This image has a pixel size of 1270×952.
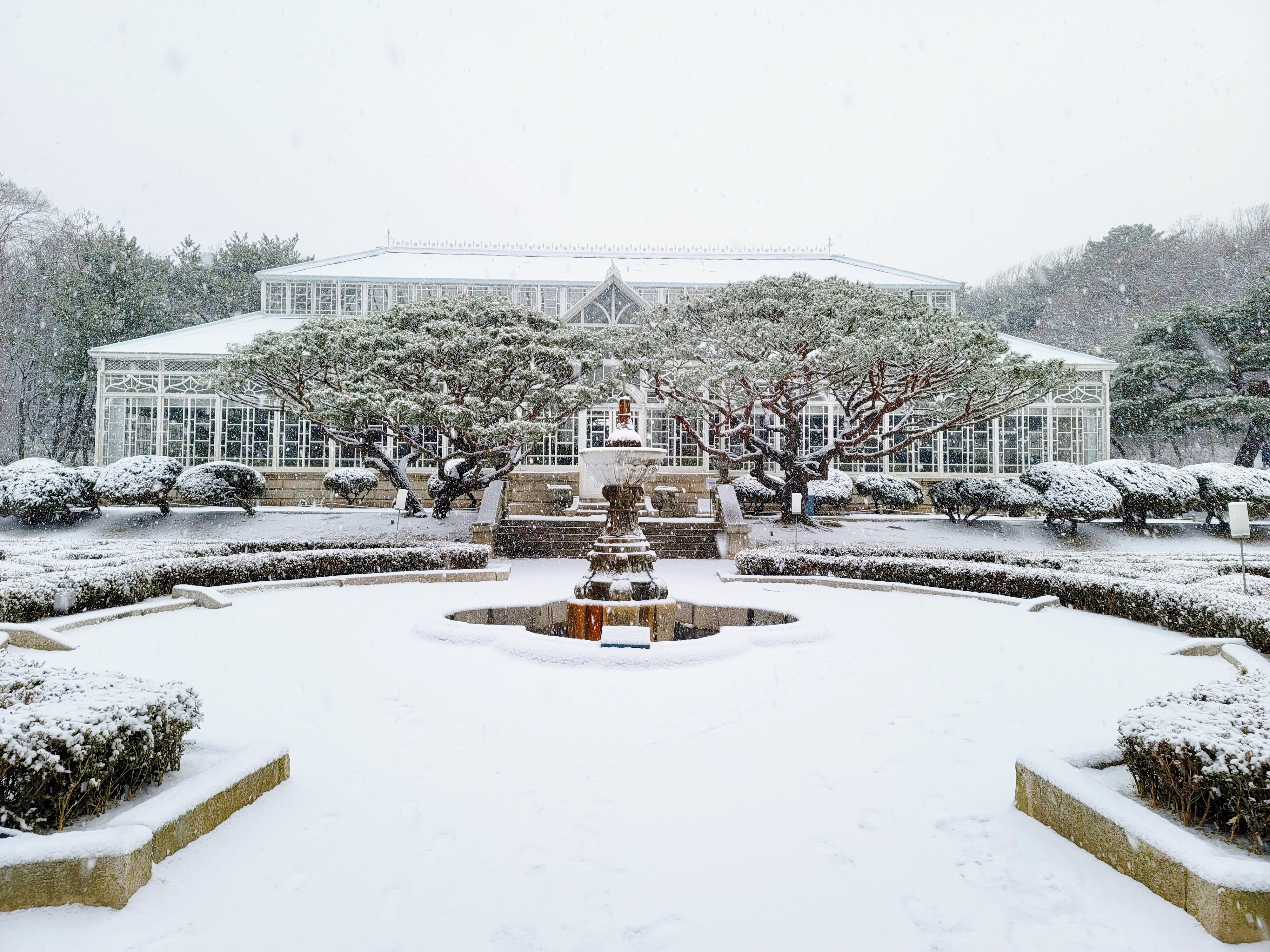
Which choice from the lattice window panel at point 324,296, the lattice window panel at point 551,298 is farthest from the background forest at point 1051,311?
the lattice window panel at point 551,298

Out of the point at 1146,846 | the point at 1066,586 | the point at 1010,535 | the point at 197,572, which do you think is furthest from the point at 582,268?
the point at 1146,846

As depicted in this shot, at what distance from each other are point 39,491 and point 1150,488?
26340mm

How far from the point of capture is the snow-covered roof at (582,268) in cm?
2664

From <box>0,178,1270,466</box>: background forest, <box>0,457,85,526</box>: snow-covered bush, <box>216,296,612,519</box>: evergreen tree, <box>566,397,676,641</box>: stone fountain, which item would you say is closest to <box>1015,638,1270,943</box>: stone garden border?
<box>566,397,676,641</box>: stone fountain

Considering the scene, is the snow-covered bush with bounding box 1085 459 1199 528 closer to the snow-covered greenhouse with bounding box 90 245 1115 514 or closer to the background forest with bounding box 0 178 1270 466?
the snow-covered greenhouse with bounding box 90 245 1115 514

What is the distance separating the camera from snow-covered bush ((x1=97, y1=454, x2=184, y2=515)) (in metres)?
18.6

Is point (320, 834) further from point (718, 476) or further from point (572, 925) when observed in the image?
point (718, 476)

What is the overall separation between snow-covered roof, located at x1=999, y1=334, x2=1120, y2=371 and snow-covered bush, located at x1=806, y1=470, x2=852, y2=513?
6.97 meters

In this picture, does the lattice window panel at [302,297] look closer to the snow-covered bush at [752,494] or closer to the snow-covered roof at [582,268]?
the snow-covered roof at [582,268]

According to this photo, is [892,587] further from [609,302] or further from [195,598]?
[609,302]

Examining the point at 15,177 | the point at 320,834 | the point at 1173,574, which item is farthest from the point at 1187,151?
the point at 15,177

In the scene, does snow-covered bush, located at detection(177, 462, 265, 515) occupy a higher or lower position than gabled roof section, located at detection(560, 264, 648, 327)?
lower

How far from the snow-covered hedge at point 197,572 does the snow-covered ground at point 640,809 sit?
4.94 feet

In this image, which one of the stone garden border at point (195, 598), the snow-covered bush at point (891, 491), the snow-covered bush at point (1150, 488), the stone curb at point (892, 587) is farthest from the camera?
the snow-covered bush at point (891, 491)
